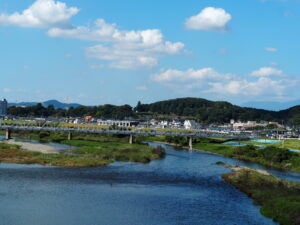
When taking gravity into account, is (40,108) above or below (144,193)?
above

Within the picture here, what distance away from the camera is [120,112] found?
648ft

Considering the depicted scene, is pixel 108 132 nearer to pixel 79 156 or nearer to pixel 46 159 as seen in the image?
pixel 79 156

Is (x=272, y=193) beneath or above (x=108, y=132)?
beneath

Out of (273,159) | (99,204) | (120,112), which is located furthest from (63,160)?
(120,112)

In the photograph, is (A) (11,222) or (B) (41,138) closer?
(A) (11,222)

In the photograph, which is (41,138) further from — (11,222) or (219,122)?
(219,122)

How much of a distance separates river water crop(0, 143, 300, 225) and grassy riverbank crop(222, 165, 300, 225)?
993 millimetres

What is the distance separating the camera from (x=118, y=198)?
3572 cm

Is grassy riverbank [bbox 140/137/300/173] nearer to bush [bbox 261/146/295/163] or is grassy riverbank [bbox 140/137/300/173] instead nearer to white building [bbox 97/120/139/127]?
bush [bbox 261/146/295/163]

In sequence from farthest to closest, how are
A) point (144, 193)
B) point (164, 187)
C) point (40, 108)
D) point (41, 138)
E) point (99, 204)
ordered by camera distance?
point (40, 108) → point (41, 138) → point (164, 187) → point (144, 193) → point (99, 204)

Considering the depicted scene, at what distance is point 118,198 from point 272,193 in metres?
13.9

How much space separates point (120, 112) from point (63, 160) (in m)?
143

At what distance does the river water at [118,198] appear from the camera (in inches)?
1177

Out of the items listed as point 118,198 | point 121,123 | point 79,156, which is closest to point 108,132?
point 79,156
